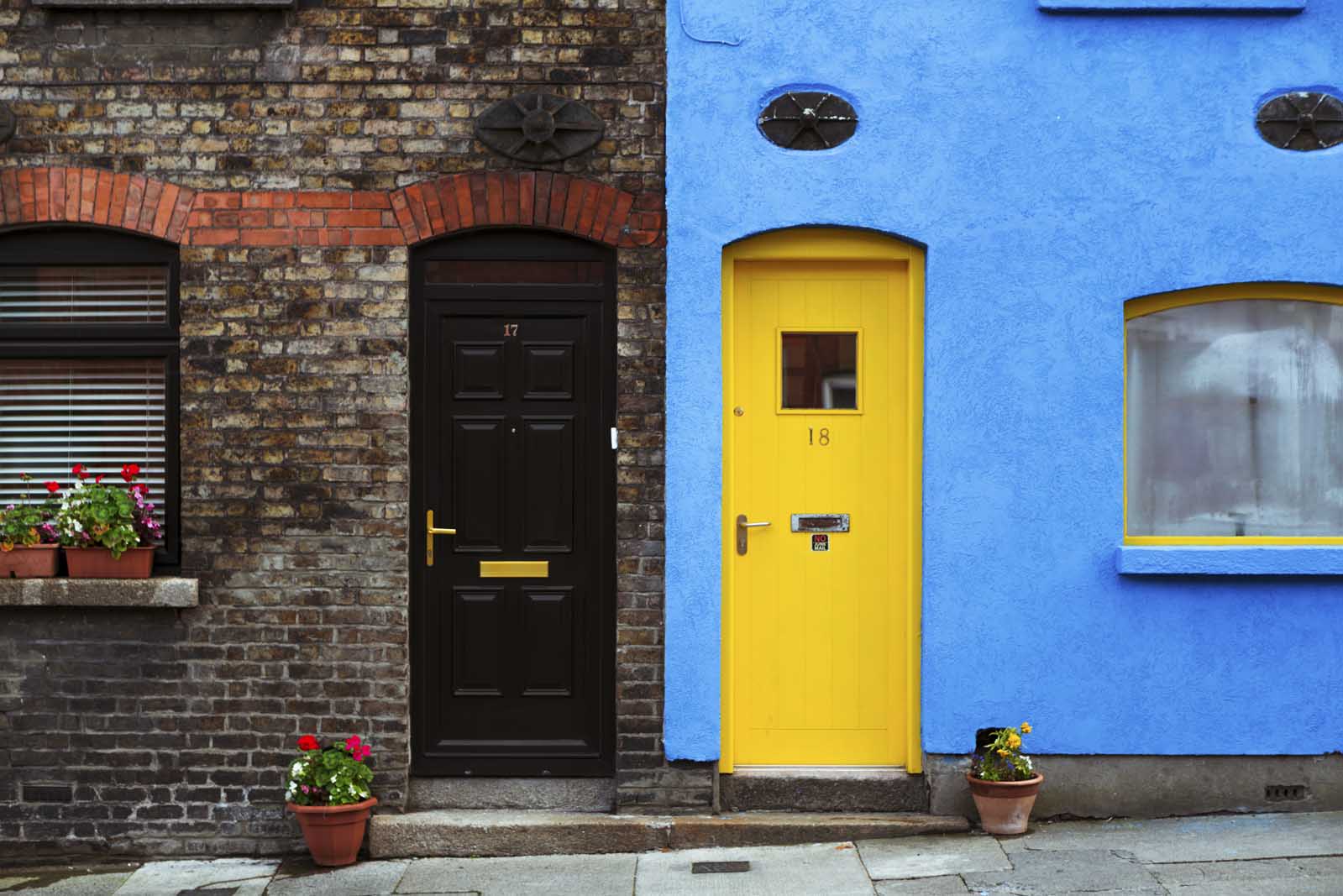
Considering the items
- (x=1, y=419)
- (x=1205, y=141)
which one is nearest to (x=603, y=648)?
(x=1, y=419)

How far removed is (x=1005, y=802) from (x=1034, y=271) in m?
2.42

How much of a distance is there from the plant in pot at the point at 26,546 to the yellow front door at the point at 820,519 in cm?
319

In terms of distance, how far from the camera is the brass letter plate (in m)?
6.71

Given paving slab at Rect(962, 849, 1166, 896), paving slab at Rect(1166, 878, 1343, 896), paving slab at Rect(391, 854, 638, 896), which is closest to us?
paving slab at Rect(1166, 878, 1343, 896)

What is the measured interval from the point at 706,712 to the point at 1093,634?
1840mm

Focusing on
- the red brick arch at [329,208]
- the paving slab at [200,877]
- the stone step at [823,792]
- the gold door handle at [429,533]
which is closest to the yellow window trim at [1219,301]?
the stone step at [823,792]

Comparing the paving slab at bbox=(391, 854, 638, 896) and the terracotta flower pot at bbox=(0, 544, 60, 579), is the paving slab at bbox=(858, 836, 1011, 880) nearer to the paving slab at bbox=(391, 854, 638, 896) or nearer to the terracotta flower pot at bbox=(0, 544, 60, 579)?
the paving slab at bbox=(391, 854, 638, 896)

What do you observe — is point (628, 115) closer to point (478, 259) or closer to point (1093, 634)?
point (478, 259)

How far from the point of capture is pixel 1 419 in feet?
22.4

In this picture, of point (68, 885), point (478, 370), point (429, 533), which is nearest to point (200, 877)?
point (68, 885)

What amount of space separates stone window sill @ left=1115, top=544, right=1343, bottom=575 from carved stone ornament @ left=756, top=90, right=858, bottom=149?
7.71 feet

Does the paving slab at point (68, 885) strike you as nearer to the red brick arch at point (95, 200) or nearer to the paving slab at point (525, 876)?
the paving slab at point (525, 876)

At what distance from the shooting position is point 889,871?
601 centimetres

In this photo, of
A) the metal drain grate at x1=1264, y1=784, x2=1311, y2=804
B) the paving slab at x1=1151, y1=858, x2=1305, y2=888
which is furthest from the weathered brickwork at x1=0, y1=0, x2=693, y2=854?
the metal drain grate at x1=1264, y1=784, x2=1311, y2=804
